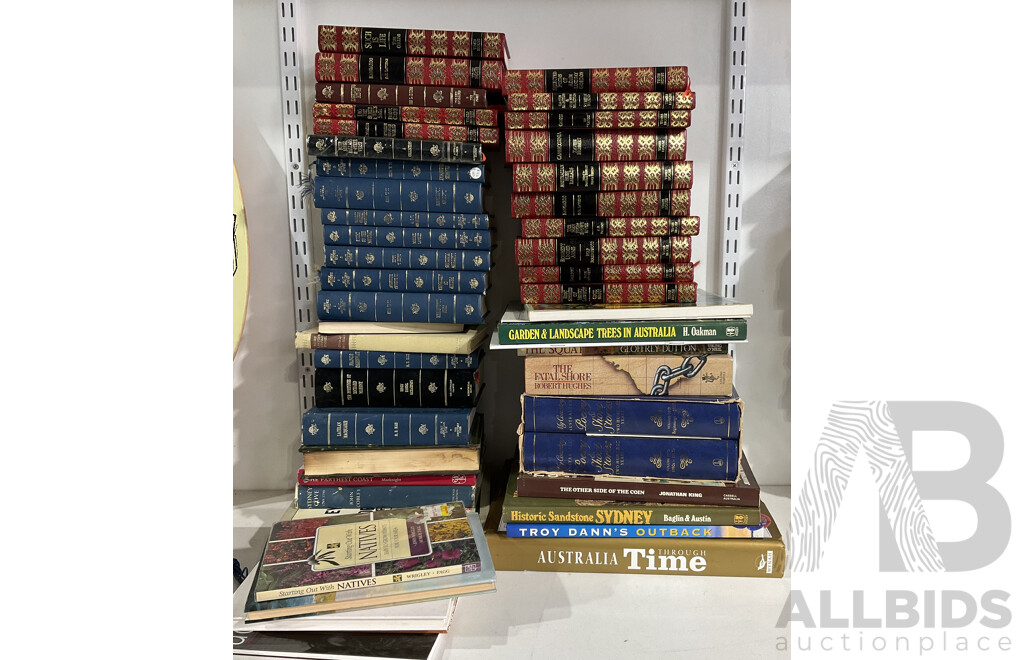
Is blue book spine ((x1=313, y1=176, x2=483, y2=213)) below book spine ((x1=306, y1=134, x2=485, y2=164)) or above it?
below

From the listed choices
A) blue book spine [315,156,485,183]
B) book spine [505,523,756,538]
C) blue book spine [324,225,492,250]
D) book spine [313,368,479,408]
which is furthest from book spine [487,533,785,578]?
blue book spine [315,156,485,183]

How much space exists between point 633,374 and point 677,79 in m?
0.43

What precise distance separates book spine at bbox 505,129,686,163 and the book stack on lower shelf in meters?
0.56

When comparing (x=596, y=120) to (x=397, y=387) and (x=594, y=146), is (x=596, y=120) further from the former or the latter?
(x=397, y=387)

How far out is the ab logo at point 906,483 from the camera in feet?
1.41

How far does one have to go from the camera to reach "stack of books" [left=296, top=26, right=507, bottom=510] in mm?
1034

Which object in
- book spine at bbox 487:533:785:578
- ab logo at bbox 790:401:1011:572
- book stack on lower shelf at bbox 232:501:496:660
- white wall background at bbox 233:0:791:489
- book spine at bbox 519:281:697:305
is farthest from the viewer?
white wall background at bbox 233:0:791:489

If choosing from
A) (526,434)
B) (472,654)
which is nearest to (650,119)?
(526,434)

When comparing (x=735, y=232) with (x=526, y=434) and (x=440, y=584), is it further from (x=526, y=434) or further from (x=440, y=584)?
(x=440, y=584)

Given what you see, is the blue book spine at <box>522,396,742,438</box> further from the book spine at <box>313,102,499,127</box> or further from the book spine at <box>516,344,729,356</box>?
the book spine at <box>313,102,499,127</box>

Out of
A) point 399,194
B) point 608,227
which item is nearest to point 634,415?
point 608,227

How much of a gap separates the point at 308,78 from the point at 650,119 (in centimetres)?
61

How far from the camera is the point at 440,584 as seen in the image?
29.3 inches
